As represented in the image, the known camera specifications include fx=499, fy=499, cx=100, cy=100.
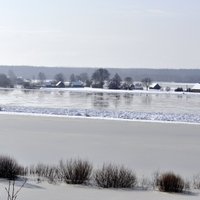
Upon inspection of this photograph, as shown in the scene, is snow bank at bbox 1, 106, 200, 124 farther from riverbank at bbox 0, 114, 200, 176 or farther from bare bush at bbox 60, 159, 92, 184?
bare bush at bbox 60, 159, 92, 184

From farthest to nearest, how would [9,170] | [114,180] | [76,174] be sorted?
1. [9,170]
2. [76,174]
3. [114,180]

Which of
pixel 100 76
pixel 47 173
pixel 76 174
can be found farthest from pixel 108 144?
pixel 100 76

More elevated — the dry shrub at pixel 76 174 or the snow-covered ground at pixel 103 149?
the dry shrub at pixel 76 174

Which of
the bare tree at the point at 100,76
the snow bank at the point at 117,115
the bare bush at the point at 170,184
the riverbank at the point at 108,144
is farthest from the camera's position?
the bare tree at the point at 100,76

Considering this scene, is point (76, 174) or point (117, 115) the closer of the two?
point (76, 174)

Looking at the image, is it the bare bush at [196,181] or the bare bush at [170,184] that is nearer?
the bare bush at [170,184]

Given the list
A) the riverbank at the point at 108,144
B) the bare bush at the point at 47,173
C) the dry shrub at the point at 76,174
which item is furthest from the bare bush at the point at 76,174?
the riverbank at the point at 108,144

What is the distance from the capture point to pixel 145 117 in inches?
1086

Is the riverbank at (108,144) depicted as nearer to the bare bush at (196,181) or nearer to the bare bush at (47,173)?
the bare bush at (196,181)

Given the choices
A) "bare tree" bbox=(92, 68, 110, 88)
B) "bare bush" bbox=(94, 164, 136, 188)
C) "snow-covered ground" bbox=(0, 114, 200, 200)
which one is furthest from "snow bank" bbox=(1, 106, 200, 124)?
"bare tree" bbox=(92, 68, 110, 88)

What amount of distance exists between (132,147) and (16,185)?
23.6 feet

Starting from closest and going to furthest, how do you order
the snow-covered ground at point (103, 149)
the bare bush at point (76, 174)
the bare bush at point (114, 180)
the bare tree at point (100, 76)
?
1. the snow-covered ground at point (103, 149)
2. the bare bush at point (114, 180)
3. the bare bush at point (76, 174)
4. the bare tree at point (100, 76)

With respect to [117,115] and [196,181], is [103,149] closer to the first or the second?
[196,181]

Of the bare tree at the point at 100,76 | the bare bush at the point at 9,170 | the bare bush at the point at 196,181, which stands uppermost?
the bare tree at the point at 100,76
